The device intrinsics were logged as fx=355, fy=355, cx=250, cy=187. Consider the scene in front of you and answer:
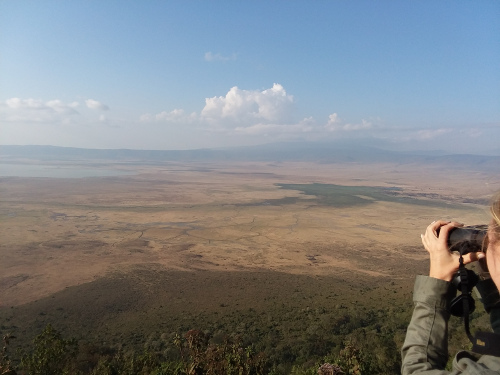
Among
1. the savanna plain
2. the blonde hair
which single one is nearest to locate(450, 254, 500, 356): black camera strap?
the blonde hair

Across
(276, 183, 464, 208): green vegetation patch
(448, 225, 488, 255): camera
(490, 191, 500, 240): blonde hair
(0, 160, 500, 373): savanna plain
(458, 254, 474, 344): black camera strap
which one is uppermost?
(490, 191, 500, 240): blonde hair

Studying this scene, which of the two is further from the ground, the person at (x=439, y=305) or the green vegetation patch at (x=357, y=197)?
the person at (x=439, y=305)

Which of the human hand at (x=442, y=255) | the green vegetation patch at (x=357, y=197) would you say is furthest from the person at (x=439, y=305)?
the green vegetation patch at (x=357, y=197)

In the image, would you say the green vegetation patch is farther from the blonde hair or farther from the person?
the blonde hair

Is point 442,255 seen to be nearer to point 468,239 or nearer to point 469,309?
point 468,239

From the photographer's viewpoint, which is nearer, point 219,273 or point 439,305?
point 439,305

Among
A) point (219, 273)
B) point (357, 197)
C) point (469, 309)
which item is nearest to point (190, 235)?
point (219, 273)

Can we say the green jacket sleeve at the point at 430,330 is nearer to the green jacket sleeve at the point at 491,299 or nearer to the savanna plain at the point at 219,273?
the green jacket sleeve at the point at 491,299
